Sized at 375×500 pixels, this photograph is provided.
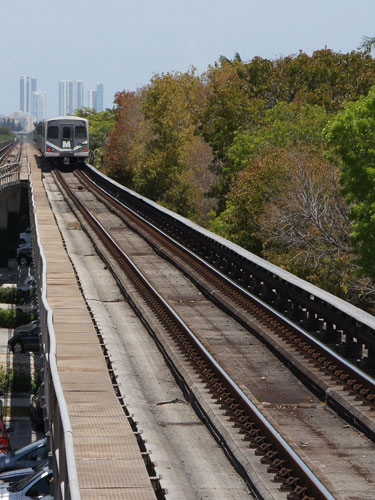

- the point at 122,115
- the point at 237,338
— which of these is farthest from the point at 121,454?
the point at 122,115

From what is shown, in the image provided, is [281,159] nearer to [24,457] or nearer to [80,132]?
[24,457]

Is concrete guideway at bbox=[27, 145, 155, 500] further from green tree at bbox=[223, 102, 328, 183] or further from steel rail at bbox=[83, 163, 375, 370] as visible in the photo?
green tree at bbox=[223, 102, 328, 183]

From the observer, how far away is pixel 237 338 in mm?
15742

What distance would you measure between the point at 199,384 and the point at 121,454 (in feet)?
12.8

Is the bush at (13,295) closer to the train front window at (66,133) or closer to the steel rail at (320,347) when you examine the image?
the train front window at (66,133)

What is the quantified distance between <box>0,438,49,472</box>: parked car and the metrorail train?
34.8m

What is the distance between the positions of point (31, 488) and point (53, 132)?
135 feet

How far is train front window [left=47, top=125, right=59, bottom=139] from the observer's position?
184 feet

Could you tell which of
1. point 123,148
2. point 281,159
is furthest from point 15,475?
point 123,148

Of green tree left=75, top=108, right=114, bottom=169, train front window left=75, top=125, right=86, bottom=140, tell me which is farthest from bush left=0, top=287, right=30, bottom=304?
green tree left=75, top=108, right=114, bottom=169

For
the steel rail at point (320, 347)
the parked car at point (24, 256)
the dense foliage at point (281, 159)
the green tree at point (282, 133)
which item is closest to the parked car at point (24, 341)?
the dense foliage at point (281, 159)

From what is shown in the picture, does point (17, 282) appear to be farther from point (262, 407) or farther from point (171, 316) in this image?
point (262, 407)

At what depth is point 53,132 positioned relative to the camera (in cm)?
5634

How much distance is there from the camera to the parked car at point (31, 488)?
17.3m
